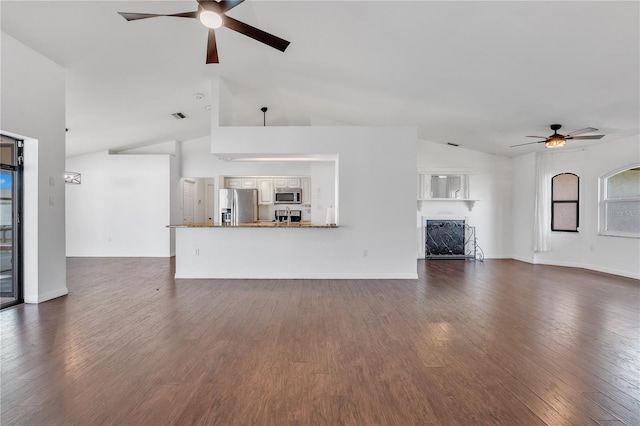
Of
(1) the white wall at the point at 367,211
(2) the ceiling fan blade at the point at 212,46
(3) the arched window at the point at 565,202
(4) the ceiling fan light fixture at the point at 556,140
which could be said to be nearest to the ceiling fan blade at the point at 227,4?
(2) the ceiling fan blade at the point at 212,46

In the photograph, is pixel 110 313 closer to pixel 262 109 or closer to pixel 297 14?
pixel 297 14

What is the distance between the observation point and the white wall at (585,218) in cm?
567

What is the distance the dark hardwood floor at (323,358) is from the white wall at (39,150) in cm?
48

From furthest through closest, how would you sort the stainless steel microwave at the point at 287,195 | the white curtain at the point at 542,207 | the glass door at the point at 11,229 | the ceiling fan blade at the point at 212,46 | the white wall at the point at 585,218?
the stainless steel microwave at the point at 287,195 → the white curtain at the point at 542,207 → the white wall at the point at 585,218 → the glass door at the point at 11,229 → the ceiling fan blade at the point at 212,46

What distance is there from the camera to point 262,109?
6684 mm

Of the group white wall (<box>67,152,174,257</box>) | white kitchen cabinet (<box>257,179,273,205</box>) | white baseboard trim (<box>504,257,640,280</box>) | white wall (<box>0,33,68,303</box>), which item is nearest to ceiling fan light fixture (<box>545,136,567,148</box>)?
white baseboard trim (<box>504,257,640,280</box>)

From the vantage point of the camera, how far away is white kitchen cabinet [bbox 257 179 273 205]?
8430mm

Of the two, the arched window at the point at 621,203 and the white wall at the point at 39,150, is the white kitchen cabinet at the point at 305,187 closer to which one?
the white wall at the point at 39,150

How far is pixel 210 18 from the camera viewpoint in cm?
255

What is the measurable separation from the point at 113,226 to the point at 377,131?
692 cm

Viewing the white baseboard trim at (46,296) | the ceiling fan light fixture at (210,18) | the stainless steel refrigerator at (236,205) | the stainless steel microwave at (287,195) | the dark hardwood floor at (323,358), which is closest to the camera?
the dark hardwood floor at (323,358)

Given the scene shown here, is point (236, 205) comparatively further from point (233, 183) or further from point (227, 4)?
point (227, 4)

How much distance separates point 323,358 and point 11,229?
417 cm

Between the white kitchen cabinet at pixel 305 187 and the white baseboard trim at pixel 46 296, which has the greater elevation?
the white kitchen cabinet at pixel 305 187
